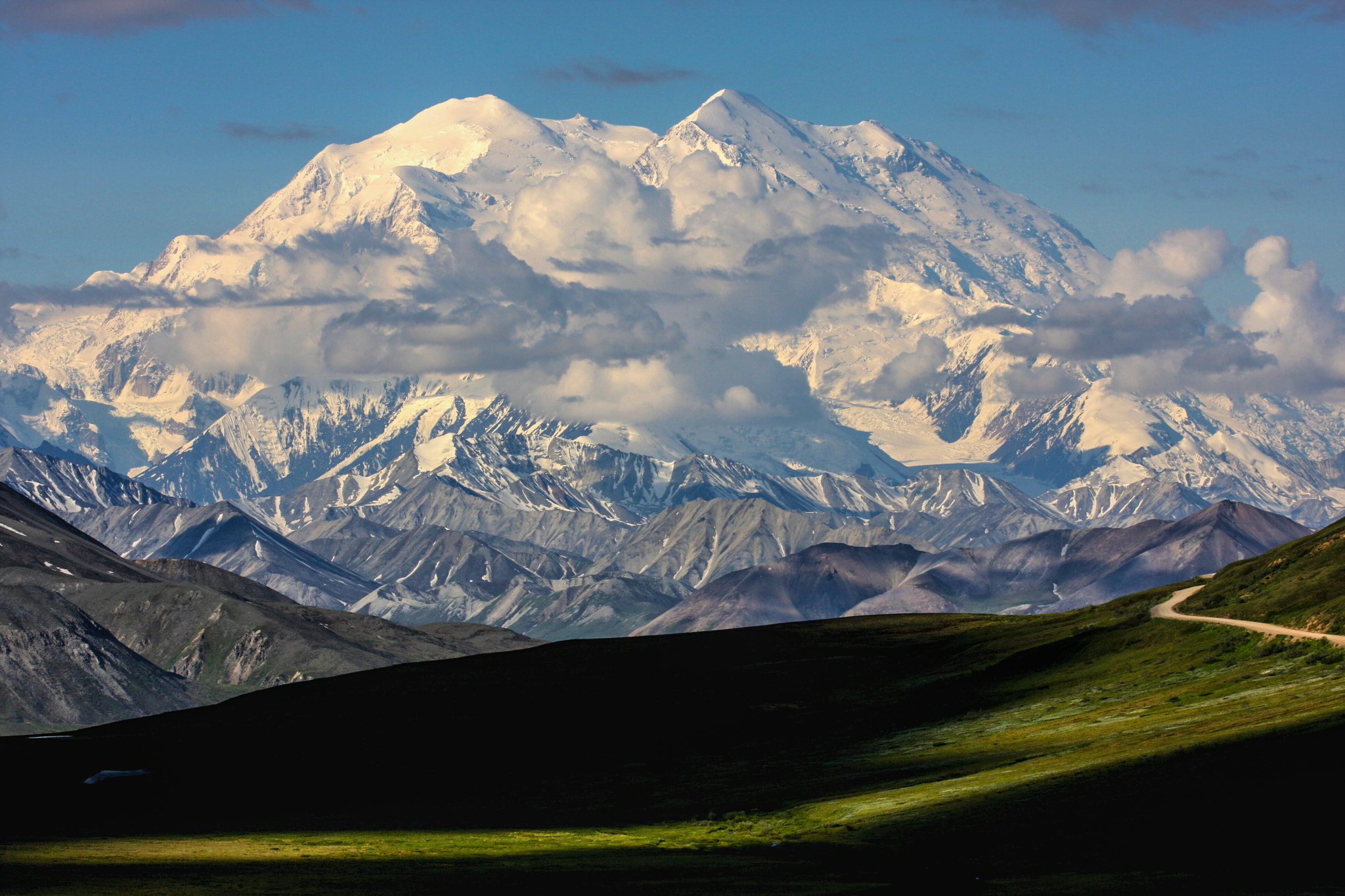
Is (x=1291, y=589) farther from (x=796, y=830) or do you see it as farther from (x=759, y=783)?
(x=796, y=830)

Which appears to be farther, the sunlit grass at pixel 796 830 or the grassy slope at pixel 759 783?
the sunlit grass at pixel 796 830

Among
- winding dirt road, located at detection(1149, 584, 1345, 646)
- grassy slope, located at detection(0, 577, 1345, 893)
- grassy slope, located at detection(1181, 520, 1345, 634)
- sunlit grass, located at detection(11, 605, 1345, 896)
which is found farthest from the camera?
grassy slope, located at detection(1181, 520, 1345, 634)

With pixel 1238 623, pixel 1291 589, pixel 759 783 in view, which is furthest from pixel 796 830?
pixel 1291 589

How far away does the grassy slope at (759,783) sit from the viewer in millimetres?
83688

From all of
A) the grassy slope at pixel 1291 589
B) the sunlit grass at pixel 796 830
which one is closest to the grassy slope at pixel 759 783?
the sunlit grass at pixel 796 830

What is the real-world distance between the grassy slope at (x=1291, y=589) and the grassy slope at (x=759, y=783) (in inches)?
281

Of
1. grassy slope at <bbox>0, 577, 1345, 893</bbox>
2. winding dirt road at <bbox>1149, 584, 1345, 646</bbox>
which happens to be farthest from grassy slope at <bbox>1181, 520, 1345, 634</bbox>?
grassy slope at <bbox>0, 577, 1345, 893</bbox>

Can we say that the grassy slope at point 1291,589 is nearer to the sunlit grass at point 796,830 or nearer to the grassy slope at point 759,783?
the grassy slope at point 759,783

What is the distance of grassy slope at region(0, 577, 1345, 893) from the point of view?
83688mm

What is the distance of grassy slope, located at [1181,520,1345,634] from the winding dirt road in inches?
42.5

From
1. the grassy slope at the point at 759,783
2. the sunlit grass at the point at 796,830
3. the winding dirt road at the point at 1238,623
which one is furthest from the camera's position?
the winding dirt road at the point at 1238,623

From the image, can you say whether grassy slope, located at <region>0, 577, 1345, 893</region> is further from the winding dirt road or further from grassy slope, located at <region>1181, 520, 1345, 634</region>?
grassy slope, located at <region>1181, 520, 1345, 634</region>

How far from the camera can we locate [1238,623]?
15812cm

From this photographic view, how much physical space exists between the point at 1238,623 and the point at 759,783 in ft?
181
